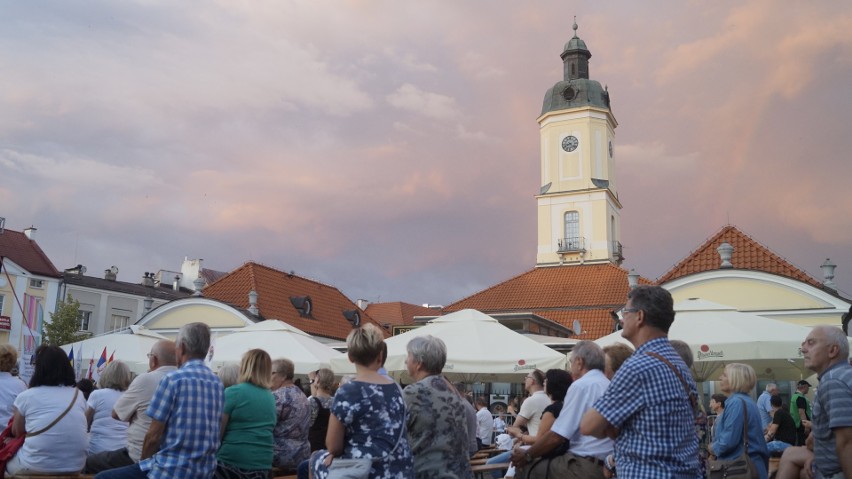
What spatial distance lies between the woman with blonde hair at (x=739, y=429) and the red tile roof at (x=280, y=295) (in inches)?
1137

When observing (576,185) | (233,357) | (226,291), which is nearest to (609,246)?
(576,185)

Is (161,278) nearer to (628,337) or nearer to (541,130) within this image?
(541,130)

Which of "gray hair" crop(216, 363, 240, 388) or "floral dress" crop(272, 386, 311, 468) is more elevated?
"gray hair" crop(216, 363, 240, 388)

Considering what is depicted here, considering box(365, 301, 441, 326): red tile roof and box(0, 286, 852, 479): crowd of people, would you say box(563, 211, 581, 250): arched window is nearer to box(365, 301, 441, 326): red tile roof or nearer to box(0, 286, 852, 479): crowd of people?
box(365, 301, 441, 326): red tile roof

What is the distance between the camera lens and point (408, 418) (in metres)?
5.51

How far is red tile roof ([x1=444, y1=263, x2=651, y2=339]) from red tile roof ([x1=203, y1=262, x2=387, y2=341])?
6566 millimetres

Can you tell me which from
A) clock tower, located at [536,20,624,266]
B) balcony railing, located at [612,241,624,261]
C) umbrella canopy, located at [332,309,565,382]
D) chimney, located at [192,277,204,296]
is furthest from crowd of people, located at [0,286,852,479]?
balcony railing, located at [612,241,624,261]

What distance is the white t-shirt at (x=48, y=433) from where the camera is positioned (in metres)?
6.78

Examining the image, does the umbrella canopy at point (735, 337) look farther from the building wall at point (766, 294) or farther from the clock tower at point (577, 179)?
the clock tower at point (577, 179)

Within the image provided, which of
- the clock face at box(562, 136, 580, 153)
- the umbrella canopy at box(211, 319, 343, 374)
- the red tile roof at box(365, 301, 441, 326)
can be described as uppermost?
the clock face at box(562, 136, 580, 153)

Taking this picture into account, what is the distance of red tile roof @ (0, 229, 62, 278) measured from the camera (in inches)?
1810

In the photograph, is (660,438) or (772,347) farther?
(772,347)

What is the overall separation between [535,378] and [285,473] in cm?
312

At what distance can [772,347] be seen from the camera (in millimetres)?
11766
